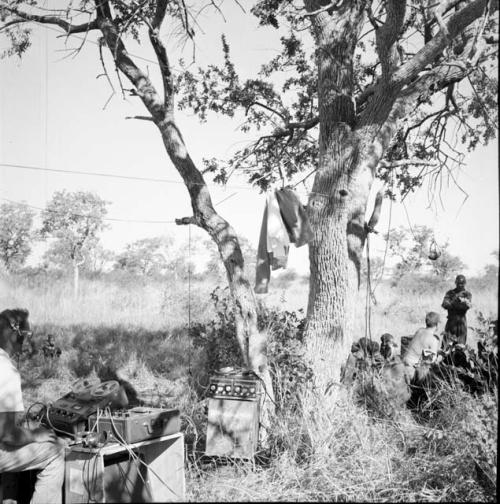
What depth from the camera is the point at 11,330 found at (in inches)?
140

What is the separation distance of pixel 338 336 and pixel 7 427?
2983 millimetres

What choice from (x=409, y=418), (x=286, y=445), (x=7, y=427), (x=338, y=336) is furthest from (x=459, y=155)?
(x=7, y=427)

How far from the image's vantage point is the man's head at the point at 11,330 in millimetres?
3541

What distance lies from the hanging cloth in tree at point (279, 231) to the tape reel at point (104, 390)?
1.56 meters

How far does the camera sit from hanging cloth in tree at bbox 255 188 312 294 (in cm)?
486

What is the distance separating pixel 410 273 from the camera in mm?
27391

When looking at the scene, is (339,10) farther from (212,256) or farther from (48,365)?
(212,256)

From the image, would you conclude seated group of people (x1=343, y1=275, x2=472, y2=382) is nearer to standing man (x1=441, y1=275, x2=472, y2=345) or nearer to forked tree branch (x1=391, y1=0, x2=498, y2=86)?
standing man (x1=441, y1=275, x2=472, y2=345)

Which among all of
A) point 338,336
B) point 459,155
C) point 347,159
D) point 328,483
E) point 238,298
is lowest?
point 328,483

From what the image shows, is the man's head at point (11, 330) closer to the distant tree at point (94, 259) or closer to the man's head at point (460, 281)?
the man's head at point (460, 281)

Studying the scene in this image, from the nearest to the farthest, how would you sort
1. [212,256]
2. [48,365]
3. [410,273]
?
[48,365] < [212,256] < [410,273]

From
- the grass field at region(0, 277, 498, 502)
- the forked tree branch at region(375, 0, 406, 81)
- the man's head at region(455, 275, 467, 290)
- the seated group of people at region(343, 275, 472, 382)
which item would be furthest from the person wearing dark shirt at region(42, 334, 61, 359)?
the forked tree branch at region(375, 0, 406, 81)

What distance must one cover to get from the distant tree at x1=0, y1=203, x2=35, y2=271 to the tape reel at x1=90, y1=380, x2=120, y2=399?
40.0ft

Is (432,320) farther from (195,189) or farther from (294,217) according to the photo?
(195,189)
